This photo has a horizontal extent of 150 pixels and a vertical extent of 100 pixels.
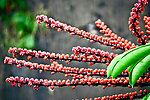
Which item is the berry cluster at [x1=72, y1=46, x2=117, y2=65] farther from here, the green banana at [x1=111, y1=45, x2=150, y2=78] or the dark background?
the dark background

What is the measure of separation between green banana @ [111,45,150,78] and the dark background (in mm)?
598

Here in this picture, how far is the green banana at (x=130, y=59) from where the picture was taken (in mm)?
396

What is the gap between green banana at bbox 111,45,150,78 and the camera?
1.30ft

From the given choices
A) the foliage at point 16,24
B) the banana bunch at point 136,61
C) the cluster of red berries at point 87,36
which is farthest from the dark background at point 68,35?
the banana bunch at point 136,61

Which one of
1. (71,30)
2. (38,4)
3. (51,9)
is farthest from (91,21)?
(71,30)

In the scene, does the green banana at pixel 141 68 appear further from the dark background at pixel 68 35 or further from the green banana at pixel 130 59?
the dark background at pixel 68 35

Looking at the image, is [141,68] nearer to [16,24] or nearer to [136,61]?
[136,61]

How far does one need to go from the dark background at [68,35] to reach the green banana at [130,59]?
0.60 m

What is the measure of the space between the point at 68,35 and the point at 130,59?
1.03m

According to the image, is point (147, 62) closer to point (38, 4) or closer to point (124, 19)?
point (124, 19)

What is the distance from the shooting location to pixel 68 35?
141cm

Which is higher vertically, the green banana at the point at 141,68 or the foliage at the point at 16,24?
the foliage at the point at 16,24

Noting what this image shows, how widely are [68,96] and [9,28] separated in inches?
38.0

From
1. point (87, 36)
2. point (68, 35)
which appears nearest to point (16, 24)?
point (68, 35)
